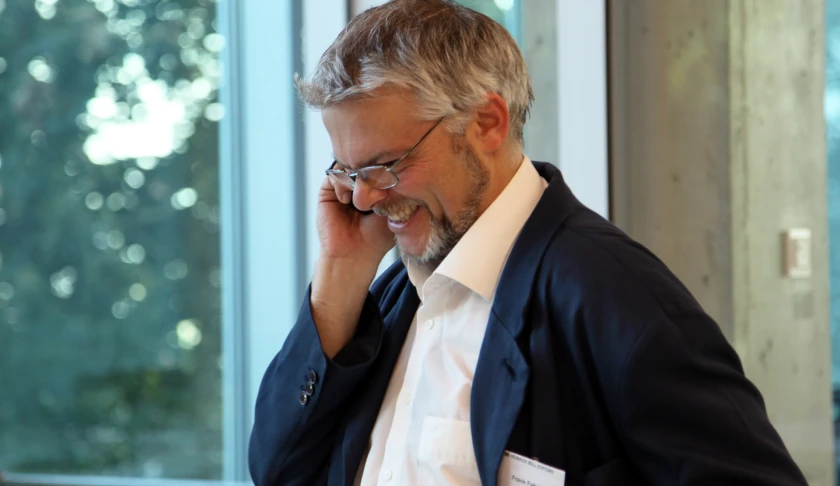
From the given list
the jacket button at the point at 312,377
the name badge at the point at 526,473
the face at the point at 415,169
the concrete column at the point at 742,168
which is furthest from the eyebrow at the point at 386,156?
the concrete column at the point at 742,168

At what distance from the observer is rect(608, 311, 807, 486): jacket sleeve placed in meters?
1.11

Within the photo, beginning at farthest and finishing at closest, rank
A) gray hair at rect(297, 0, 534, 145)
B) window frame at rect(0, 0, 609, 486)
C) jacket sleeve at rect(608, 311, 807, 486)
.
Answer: window frame at rect(0, 0, 609, 486), gray hair at rect(297, 0, 534, 145), jacket sleeve at rect(608, 311, 807, 486)

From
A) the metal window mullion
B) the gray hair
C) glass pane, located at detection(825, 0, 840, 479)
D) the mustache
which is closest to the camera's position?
the gray hair

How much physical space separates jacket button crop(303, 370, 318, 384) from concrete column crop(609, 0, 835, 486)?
1.38 meters

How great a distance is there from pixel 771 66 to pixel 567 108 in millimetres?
567

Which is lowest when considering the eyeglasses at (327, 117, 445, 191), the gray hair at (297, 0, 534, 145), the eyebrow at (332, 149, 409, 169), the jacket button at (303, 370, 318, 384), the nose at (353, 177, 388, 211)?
the jacket button at (303, 370, 318, 384)

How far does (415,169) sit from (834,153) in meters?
1.42

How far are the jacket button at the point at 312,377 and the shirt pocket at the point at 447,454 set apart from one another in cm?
25

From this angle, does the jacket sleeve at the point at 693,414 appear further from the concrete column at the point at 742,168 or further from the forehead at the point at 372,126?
the concrete column at the point at 742,168

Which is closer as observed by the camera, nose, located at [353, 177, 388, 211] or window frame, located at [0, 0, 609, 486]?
nose, located at [353, 177, 388, 211]

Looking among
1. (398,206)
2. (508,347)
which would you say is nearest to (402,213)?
(398,206)

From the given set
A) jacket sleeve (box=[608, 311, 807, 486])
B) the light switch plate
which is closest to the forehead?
jacket sleeve (box=[608, 311, 807, 486])

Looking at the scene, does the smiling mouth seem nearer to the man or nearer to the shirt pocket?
the man

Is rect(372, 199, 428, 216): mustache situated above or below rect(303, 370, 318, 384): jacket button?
above
